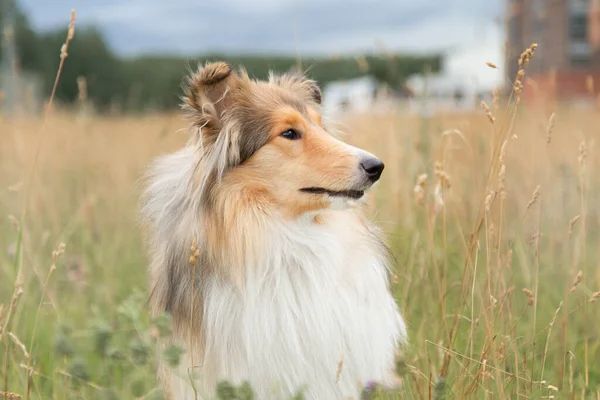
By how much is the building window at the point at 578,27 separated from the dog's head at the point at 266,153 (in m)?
43.1

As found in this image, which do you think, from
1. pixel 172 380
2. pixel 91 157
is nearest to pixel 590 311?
pixel 172 380

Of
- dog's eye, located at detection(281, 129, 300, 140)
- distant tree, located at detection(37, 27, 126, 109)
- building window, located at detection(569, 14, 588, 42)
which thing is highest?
building window, located at detection(569, 14, 588, 42)

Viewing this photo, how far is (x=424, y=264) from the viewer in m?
3.65

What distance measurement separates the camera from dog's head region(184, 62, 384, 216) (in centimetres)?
286

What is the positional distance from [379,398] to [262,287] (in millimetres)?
683

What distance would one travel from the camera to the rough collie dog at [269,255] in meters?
2.71

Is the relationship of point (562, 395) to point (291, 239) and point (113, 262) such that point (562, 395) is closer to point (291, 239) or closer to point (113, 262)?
point (291, 239)

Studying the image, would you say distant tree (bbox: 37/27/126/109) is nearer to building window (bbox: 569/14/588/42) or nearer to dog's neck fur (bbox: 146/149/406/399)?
building window (bbox: 569/14/588/42)

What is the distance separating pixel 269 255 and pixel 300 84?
105 cm

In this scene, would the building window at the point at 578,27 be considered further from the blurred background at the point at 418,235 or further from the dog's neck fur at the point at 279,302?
the dog's neck fur at the point at 279,302

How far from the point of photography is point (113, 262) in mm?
5371

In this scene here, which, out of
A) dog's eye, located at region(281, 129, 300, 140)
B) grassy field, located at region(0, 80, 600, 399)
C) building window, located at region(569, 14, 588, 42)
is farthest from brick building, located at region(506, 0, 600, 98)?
dog's eye, located at region(281, 129, 300, 140)

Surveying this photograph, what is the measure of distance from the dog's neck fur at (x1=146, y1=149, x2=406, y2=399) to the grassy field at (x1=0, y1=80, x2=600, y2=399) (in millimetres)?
221

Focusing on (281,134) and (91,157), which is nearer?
(281,134)
